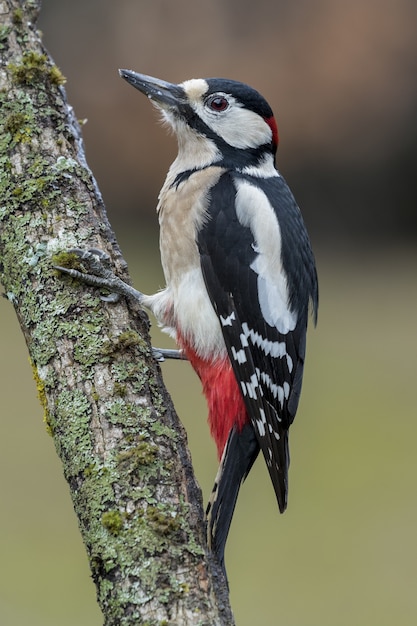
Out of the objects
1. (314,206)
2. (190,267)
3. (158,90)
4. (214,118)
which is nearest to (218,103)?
(214,118)

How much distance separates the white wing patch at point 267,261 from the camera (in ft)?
8.44

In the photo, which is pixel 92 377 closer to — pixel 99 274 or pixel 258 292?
pixel 99 274

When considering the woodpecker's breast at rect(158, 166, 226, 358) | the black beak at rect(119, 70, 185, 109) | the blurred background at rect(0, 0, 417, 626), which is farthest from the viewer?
the blurred background at rect(0, 0, 417, 626)

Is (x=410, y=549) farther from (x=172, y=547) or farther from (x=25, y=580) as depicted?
(x=172, y=547)

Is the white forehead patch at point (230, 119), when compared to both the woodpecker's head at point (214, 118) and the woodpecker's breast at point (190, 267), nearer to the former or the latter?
the woodpecker's head at point (214, 118)

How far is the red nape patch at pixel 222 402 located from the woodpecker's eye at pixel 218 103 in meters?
0.75

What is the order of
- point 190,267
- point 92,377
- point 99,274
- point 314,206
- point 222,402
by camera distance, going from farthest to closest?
point 314,206 → point 190,267 → point 222,402 → point 99,274 → point 92,377

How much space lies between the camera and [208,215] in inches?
103

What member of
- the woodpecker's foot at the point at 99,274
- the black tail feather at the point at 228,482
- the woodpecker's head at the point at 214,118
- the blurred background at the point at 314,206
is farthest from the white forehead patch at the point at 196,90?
the blurred background at the point at 314,206

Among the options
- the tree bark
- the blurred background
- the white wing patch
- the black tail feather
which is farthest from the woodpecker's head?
the blurred background

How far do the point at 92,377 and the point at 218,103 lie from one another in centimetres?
108

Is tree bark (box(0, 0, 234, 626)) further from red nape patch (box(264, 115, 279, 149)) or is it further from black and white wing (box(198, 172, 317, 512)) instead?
red nape patch (box(264, 115, 279, 149))

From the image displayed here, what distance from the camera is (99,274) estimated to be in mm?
2225

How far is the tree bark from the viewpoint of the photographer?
6.08 feet
